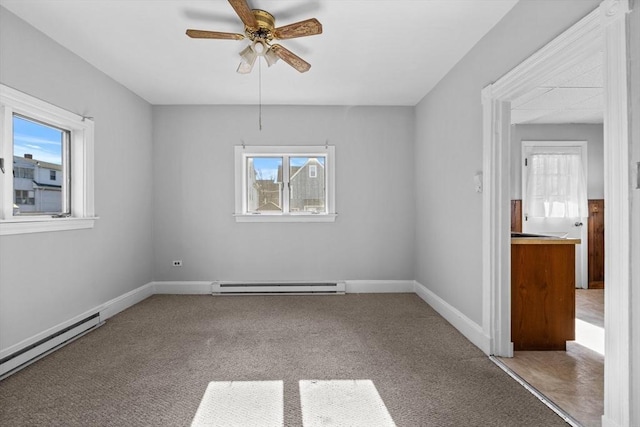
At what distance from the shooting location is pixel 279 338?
10.8ft

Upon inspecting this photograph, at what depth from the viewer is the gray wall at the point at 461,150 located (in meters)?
2.36

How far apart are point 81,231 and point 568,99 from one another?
5280mm

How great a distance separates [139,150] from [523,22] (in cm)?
430

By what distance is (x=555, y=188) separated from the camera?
18.0ft

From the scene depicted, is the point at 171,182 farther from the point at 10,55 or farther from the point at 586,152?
the point at 586,152

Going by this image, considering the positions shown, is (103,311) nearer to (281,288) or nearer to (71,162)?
(71,162)

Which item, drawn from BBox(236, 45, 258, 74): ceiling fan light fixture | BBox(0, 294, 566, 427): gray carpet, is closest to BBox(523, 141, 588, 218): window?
BBox(0, 294, 566, 427): gray carpet

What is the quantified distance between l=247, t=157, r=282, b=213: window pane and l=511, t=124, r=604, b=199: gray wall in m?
3.61

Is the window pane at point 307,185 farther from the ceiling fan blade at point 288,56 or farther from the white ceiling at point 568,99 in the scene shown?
the white ceiling at point 568,99

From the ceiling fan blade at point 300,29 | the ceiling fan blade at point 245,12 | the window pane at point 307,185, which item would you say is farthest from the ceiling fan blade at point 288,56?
the window pane at point 307,185

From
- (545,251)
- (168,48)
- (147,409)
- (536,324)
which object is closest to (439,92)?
(545,251)

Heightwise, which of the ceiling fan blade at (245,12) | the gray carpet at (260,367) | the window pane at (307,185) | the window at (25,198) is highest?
the ceiling fan blade at (245,12)

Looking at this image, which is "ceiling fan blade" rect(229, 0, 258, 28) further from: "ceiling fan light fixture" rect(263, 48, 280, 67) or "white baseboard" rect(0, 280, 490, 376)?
"white baseboard" rect(0, 280, 490, 376)

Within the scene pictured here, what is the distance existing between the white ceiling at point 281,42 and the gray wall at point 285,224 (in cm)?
47
